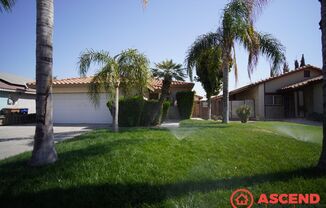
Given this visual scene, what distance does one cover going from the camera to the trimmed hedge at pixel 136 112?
1477 cm

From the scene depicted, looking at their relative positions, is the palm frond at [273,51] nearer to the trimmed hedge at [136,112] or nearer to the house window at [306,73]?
the trimmed hedge at [136,112]

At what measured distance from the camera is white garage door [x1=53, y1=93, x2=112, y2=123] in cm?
1891

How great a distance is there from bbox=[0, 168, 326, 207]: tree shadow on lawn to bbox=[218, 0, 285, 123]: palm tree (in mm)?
10371

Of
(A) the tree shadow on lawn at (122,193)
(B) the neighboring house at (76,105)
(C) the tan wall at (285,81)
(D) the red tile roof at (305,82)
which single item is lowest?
(A) the tree shadow on lawn at (122,193)

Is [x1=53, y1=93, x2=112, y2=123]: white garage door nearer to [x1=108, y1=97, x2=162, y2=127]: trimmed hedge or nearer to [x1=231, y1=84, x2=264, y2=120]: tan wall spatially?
[x1=108, y1=97, x2=162, y2=127]: trimmed hedge

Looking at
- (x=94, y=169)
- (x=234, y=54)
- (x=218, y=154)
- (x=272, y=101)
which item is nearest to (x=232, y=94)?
(x=272, y=101)

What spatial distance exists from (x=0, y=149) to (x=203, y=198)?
7.44 m

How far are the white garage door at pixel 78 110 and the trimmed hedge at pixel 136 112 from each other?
4.11 m

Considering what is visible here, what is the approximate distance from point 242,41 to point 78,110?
12919 mm

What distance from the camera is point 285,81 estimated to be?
26.4 meters

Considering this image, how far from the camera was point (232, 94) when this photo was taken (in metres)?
31.9

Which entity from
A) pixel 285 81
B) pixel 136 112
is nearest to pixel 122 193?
pixel 136 112

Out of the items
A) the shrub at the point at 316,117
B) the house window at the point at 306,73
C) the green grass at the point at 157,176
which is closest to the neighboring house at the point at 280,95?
the house window at the point at 306,73

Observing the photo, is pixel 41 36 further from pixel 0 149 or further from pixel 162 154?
pixel 0 149
